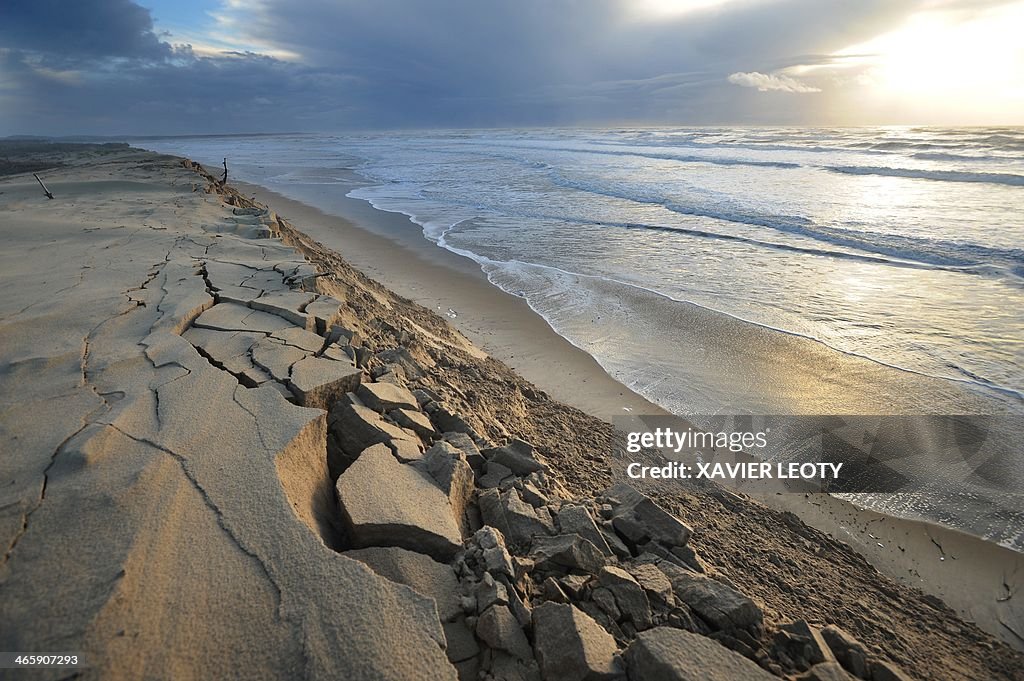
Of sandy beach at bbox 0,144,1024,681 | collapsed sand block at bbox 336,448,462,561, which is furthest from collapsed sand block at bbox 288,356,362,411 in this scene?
collapsed sand block at bbox 336,448,462,561

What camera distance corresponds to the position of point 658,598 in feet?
6.46

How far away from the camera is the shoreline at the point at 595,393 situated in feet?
8.64

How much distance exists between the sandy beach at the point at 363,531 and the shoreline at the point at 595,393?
0.02m

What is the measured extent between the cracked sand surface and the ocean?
3143 millimetres

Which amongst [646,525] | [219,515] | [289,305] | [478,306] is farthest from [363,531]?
[478,306]

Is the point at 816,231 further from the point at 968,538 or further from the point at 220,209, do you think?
the point at 220,209

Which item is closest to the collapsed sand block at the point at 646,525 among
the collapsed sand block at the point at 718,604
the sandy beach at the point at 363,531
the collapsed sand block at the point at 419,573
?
the sandy beach at the point at 363,531

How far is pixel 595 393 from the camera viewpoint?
14.6 feet

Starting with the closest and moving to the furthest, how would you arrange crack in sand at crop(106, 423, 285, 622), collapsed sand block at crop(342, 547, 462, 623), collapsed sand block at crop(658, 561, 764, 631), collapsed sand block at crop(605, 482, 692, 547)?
crack in sand at crop(106, 423, 285, 622)
collapsed sand block at crop(342, 547, 462, 623)
collapsed sand block at crop(658, 561, 764, 631)
collapsed sand block at crop(605, 482, 692, 547)

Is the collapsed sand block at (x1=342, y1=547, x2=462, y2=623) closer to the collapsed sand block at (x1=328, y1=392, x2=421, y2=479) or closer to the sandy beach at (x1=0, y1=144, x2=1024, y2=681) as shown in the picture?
the sandy beach at (x1=0, y1=144, x2=1024, y2=681)

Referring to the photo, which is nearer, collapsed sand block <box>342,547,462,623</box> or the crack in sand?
the crack in sand

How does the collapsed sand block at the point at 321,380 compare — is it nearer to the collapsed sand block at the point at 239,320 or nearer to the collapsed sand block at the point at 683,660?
the collapsed sand block at the point at 239,320

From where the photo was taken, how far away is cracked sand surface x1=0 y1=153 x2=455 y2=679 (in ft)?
4.62

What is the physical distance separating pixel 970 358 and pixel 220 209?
10.8 meters
